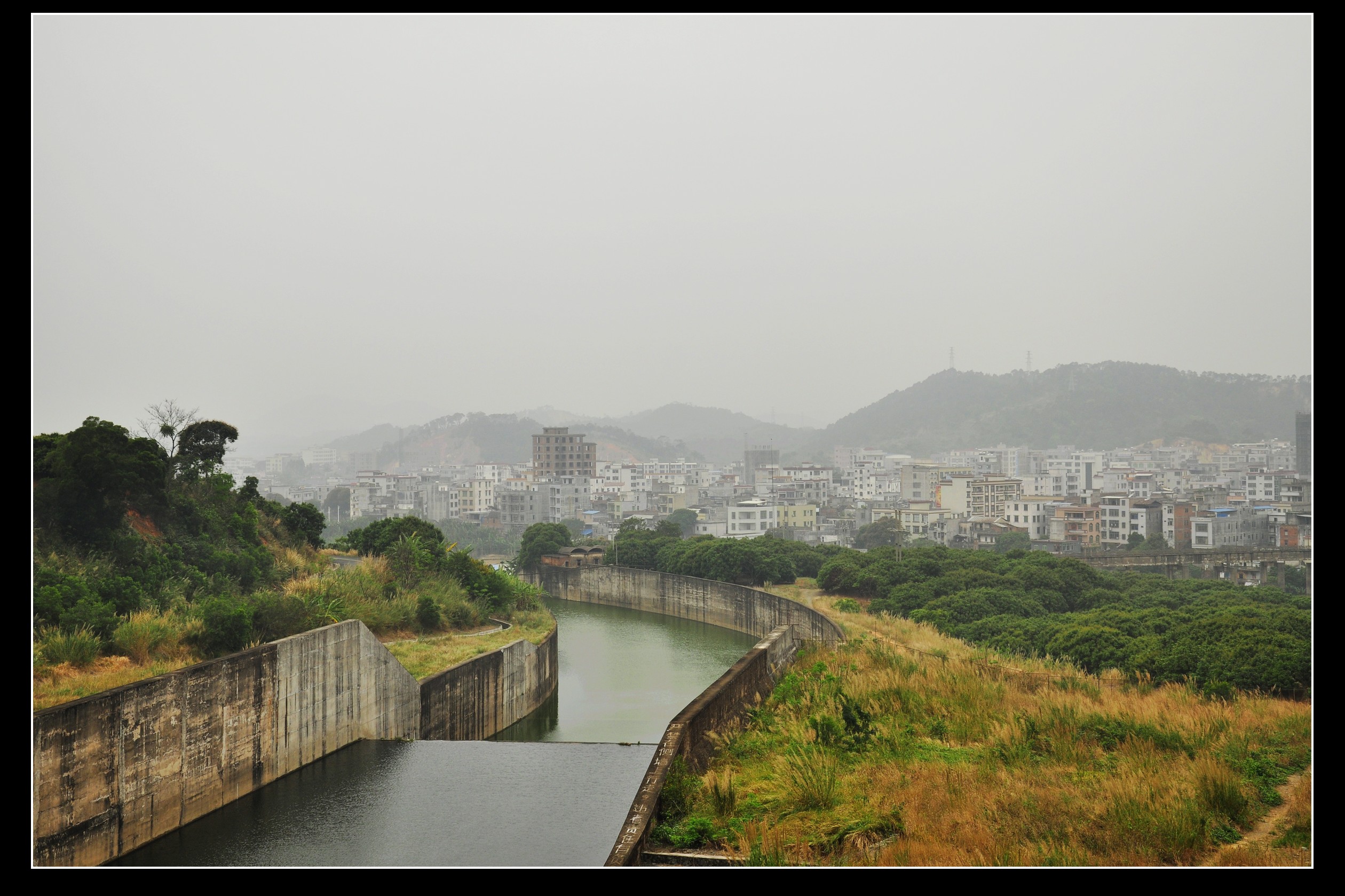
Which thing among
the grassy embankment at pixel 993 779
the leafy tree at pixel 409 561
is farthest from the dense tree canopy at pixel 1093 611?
the leafy tree at pixel 409 561

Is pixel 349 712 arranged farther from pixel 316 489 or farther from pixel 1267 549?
pixel 316 489

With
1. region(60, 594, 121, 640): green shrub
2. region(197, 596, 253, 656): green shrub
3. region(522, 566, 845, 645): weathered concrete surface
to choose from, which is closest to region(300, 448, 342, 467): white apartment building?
region(522, 566, 845, 645): weathered concrete surface

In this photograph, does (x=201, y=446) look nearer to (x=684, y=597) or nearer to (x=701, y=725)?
(x=701, y=725)

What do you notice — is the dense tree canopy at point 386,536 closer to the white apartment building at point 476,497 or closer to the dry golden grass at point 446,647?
the dry golden grass at point 446,647

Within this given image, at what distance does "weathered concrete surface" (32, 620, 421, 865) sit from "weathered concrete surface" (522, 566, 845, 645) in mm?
10475

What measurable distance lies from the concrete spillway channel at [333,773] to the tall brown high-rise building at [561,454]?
55.4 meters

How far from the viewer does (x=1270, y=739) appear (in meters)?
5.86

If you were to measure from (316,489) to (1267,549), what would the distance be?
52.8m

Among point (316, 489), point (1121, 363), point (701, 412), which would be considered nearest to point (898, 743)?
point (316, 489)

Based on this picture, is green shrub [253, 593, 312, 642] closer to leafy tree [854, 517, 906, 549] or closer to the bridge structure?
the bridge structure

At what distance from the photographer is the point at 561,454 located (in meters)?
67.1

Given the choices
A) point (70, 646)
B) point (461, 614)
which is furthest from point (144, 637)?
point (461, 614)

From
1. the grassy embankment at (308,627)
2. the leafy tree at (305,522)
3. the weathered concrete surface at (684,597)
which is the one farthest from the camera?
the weathered concrete surface at (684,597)

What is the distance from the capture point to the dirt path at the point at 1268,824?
4.42m
